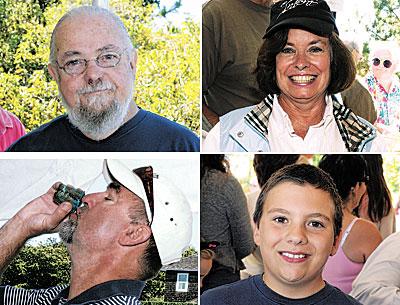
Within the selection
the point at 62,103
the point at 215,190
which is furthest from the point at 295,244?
the point at 62,103

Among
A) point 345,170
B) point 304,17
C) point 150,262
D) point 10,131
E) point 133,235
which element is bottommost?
point 150,262

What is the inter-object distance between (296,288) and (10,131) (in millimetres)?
1238

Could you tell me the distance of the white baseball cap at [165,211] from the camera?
3160 mm

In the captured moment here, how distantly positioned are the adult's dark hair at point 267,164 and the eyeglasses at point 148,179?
15.8 inches

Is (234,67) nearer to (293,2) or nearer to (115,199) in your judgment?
(293,2)

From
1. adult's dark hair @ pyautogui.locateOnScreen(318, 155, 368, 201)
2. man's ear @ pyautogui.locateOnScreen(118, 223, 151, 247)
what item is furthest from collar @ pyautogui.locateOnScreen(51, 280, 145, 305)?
adult's dark hair @ pyautogui.locateOnScreen(318, 155, 368, 201)

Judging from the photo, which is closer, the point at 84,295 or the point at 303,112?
the point at 84,295

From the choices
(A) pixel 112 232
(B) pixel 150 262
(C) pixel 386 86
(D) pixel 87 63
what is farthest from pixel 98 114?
(C) pixel 386 86

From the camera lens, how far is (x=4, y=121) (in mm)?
3270

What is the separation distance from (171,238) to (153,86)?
0.58 metres

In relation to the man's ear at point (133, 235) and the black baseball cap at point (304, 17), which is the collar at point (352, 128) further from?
the man's ear at point (133, 235)

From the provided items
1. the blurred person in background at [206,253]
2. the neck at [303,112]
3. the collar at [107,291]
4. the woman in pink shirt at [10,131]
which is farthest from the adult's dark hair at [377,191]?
the woman in pink shirt at [10,131]

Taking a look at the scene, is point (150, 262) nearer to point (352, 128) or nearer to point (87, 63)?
point (87, 63)

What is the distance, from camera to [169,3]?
10.7 feet
